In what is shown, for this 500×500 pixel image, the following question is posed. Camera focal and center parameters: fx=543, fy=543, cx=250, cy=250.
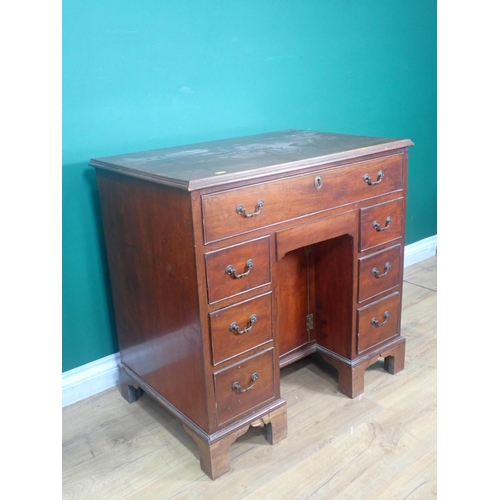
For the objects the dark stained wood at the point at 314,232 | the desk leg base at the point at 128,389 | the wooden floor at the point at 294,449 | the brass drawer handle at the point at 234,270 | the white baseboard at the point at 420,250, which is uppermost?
the dark stained wood at the point at 314,232

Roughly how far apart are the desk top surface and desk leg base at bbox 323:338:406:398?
0.74 metres

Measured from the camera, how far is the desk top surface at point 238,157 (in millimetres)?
1367

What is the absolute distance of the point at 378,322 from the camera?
1.92m

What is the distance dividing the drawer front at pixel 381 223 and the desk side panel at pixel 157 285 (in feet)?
2.07

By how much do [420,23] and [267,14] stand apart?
1058 millimetres

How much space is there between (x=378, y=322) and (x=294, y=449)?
0.54 m

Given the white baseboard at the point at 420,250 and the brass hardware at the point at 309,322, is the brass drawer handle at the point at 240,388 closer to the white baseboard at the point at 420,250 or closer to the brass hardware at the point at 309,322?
the brass hardware at the point at 309,322

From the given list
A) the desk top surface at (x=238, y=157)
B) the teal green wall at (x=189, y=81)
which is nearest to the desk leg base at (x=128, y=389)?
the teal green wall at (x=189, y=81)

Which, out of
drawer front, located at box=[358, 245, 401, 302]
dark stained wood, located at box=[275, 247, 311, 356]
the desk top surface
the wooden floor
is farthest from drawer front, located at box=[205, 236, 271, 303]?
the wooden floor

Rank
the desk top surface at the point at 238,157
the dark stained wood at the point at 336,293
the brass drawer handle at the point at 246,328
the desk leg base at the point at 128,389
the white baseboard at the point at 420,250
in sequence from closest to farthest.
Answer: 1. the desk top surface at the point at 238,157
2. the brass drawer handle at the point at 246,328
3. the dark stained wood at the point at 336,293
4. the desk leg base at the point at 128,389
5. the white baseboard at the point at 420,250

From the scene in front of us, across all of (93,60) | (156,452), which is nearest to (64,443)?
(156,452)

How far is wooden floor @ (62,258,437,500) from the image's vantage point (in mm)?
1512

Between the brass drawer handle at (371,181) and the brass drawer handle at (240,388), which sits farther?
the brass drawer handle at (371,181)

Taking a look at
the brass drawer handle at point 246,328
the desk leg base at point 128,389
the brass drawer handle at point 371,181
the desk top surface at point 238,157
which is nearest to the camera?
the desk top surface at point 238,157
